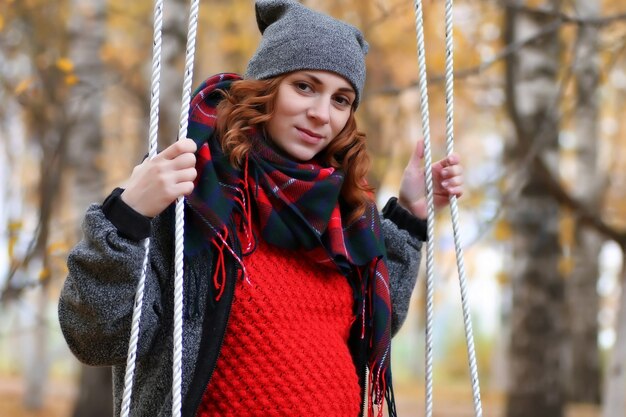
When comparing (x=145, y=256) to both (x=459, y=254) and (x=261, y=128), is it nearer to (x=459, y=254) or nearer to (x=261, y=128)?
(x=261, y=128)

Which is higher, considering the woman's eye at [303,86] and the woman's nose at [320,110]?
the woman's eye at [303,86]

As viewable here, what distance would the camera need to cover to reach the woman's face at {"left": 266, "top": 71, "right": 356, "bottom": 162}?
2.19 meters

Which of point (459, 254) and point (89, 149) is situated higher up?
point (89, 149)

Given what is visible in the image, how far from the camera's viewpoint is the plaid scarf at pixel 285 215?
2.05 metres

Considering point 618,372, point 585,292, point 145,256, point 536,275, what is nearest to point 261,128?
point 145,256

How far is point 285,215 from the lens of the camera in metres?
2.13

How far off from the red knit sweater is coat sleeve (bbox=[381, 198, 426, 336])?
1.08 feet

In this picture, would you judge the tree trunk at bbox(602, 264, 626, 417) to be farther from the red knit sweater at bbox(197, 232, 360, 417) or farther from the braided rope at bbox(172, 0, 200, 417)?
the braided rope at bbox(172, 0, 200, 417)

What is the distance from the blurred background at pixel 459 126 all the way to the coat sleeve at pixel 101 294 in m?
2.69

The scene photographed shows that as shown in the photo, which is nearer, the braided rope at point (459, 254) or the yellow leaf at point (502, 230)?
the braided rope at point (459, 254)

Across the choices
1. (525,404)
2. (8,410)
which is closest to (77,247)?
(525,404)

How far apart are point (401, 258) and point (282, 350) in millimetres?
568

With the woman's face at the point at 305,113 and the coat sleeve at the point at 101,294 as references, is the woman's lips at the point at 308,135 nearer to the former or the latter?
the woman's face at the point at 305,113

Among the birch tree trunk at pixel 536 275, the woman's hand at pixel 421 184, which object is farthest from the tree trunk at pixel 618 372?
the woman's hand at pixel 421 184
